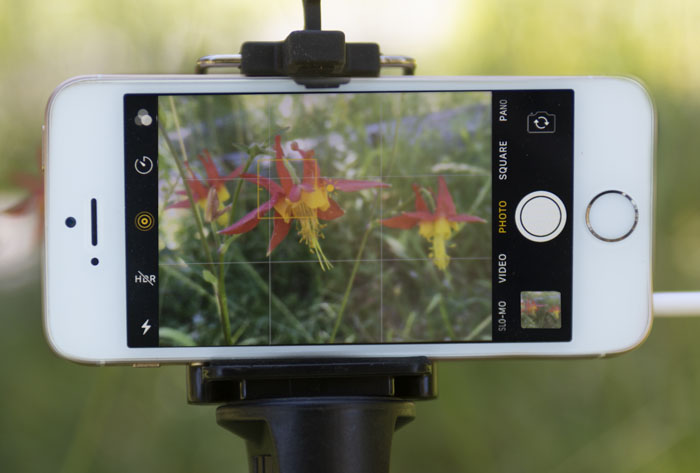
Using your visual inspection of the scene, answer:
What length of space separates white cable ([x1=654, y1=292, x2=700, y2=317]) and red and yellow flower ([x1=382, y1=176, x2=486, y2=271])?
10 cm

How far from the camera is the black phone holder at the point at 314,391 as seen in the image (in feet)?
0.80

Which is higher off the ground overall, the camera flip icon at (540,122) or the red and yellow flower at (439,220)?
the camera flip icon at (540,122)

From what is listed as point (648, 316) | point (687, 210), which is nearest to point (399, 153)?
point (648, 316)

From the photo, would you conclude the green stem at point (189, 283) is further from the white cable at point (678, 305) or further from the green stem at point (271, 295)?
the white cable at point (678, 305)

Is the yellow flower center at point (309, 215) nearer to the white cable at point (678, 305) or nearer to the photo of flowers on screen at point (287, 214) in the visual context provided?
the photo of flowers on screen at point (287, 214)

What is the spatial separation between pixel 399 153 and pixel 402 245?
0.04 m

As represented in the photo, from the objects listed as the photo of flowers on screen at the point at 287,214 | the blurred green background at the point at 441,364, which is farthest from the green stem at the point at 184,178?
the blurred green background at the point at 441,364

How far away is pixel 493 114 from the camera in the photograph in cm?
28

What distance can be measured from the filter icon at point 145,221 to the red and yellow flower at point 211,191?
0.5 inches

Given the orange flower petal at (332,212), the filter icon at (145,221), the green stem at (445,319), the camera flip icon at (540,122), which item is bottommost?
the green stem at (445,319)

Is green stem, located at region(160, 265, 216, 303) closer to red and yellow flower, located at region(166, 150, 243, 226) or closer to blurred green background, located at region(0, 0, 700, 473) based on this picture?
red and yellow flower, located at region(166, 150, 243, 226)

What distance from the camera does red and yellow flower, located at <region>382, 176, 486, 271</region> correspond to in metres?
0.28

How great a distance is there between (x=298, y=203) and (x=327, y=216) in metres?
0.01

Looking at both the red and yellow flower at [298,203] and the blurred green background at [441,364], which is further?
the blurred green background at [441,364]
